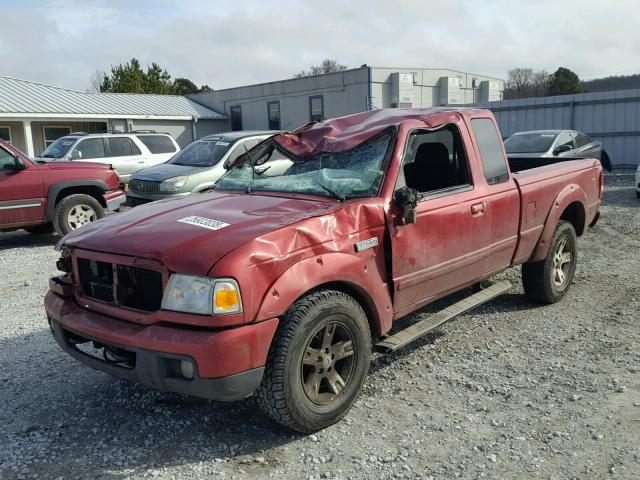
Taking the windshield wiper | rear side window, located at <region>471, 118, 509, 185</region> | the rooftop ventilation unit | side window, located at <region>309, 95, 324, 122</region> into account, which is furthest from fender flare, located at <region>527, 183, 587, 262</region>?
side window, located at <region>309, 95, 324, 122</region>

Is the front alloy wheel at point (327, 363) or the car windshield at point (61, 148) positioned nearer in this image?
the front alloy wheel at point (327, 363)

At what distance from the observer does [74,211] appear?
9438 mm

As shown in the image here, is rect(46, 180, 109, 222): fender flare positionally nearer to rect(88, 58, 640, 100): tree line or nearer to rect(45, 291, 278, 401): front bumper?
rect(45, 291, 278, 401): front bumper

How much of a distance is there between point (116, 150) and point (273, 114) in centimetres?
2113

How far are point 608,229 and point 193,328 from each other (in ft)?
29.0

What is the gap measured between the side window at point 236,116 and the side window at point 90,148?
2272 cm

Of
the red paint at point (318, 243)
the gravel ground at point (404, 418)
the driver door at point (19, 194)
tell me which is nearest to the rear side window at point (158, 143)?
the driver door at point (19, 194)

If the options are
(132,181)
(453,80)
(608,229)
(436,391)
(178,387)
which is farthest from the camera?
(453,80)

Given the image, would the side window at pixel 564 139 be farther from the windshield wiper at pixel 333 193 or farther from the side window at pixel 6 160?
the side window at pixel 6 160

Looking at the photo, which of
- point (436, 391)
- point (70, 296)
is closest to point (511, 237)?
point (436, 391)

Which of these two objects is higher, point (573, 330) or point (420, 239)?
point (420, 239)

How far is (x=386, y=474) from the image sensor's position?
3.06 m

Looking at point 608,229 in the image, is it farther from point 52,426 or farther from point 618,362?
point 52,426

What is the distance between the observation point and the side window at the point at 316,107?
32.2m
